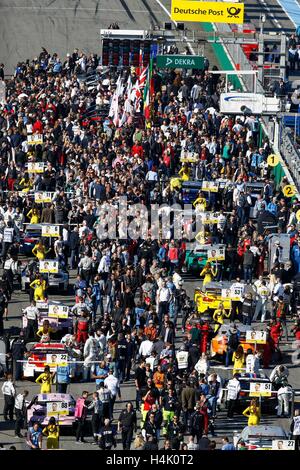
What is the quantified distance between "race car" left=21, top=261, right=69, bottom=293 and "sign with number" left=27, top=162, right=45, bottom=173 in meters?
7.90

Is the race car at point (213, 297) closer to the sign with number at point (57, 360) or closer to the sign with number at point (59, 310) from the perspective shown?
the sign with number at point (59, 310)

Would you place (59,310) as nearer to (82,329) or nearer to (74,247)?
(82,329)

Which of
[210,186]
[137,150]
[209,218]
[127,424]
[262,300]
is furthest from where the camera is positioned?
[137,150]

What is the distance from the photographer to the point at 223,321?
42344mm

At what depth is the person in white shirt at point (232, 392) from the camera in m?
36.4

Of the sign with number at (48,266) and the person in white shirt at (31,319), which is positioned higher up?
the sign with number at (48,266)

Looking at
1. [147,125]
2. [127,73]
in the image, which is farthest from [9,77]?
[147,125]

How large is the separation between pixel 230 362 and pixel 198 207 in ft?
34.1

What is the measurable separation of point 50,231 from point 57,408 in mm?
12593

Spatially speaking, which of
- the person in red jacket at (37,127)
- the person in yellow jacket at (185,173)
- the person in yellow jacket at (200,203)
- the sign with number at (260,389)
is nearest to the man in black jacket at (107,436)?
the sign with number at (260,389)

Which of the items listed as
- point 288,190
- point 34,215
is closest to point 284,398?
point 288,190

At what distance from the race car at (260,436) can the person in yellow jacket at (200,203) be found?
50.5 feet

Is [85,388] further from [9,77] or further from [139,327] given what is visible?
[9,77]

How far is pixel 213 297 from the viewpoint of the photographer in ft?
142
